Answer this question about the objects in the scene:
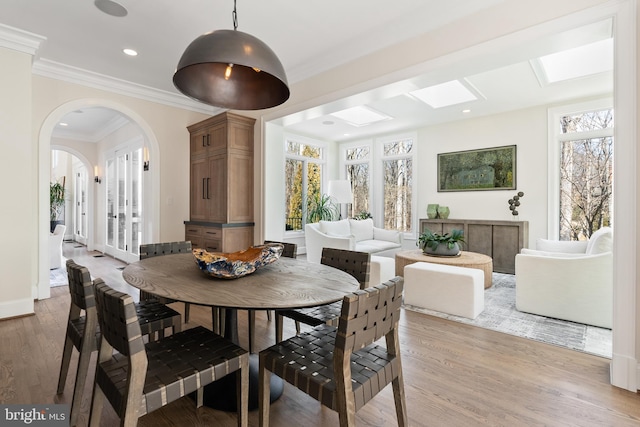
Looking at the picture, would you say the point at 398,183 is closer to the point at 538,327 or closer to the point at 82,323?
the point at 538,327

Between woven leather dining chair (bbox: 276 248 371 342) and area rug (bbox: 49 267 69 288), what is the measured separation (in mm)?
4014

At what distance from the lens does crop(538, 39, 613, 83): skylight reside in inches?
131

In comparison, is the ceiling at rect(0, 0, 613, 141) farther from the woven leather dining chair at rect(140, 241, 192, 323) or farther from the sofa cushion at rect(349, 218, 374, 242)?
the sofa cushion at rect(349, 218, 374, 242)

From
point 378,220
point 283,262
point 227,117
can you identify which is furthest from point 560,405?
point 378,220

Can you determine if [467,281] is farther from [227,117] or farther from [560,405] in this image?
[227,117]

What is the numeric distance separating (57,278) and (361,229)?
498 centimetres

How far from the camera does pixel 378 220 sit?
7.20 meters

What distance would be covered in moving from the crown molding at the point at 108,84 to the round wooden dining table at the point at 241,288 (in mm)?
3223

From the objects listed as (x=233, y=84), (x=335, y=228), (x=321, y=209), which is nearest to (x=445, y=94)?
(x=335, y=228)

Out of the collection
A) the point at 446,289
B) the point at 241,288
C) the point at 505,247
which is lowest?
the point at 446,289

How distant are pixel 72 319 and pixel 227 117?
3070 mm

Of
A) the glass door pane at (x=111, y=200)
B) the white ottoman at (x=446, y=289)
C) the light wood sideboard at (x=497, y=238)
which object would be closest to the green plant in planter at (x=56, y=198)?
the glass door pane at (x=111, y=200)

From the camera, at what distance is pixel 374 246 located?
5.42m

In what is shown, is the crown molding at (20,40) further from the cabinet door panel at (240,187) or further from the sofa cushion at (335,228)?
the sofa cushion at (335,228)
